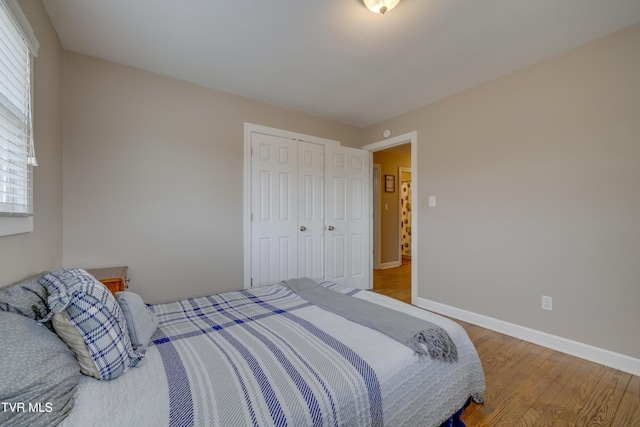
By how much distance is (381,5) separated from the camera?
170cm

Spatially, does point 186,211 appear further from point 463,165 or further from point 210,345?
point 463,165

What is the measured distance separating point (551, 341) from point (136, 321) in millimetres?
3100

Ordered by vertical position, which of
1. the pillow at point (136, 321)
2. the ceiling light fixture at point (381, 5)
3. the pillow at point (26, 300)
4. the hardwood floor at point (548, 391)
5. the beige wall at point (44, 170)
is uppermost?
the ceiling light fixture at point (381, 5)

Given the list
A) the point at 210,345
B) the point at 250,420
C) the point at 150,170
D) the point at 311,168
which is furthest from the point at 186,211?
the point at 250,420

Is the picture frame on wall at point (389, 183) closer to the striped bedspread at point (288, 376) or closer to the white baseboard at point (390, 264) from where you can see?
the white baseboard at point (390, 264)

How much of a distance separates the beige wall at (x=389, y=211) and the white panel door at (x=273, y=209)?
2.87 metres

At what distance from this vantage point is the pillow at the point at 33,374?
2.26 ft

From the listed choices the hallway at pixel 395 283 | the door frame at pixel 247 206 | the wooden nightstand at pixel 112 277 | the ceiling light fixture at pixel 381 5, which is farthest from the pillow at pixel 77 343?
the hallway at pixel 395 283

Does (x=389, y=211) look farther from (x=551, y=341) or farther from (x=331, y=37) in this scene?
(x=331, y=37)

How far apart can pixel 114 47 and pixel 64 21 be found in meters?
0.32

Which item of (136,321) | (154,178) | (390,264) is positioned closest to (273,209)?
(154,178)

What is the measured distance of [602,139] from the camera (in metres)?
2.09

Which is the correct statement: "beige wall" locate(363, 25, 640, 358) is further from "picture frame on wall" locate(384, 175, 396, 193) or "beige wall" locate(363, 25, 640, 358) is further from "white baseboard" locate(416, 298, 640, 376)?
"picture frame on wall" locate(384, 175, 396, 193)

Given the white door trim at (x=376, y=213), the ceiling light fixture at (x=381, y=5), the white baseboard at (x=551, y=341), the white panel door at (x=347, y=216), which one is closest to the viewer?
the ceiling light fixture at (x=381, y=5)
